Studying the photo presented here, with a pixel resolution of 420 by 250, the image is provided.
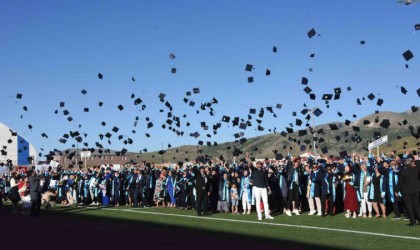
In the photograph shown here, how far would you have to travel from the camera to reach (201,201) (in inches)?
901

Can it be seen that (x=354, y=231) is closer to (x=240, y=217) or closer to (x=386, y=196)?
(x=386, y=196)

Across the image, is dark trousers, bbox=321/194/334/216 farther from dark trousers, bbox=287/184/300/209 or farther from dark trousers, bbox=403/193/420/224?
dark trousers, bbox=403/193/420/224

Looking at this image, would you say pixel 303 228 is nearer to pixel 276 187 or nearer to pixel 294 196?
pixel 294 196

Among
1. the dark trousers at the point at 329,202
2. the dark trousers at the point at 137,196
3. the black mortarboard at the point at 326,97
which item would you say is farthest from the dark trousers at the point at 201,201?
the black mortarboard at the point at 326,97

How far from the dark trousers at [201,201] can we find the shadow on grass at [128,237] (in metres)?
3.03

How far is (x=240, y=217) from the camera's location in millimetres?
21016

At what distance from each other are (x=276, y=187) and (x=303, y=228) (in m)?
6.19

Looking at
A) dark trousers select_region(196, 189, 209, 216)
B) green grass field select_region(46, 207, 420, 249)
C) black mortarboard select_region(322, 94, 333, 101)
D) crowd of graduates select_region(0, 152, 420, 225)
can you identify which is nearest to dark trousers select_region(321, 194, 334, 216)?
crowd of graduates select_region(0, 152, 420, 225)

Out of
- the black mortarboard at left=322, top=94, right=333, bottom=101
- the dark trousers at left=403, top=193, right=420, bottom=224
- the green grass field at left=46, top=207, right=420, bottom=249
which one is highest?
the black mortarboard at left=322, top=94, right=333, bottom=101

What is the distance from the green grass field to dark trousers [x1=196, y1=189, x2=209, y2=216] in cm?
42

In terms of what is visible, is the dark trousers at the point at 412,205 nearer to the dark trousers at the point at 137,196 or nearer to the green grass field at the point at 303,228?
the green grass field at the point at 303,228

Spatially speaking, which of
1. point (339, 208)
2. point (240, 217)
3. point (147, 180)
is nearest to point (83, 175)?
point (147, 180)

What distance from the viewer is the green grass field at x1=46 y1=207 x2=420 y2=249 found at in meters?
13.2

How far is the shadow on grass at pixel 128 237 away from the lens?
1290 cm
